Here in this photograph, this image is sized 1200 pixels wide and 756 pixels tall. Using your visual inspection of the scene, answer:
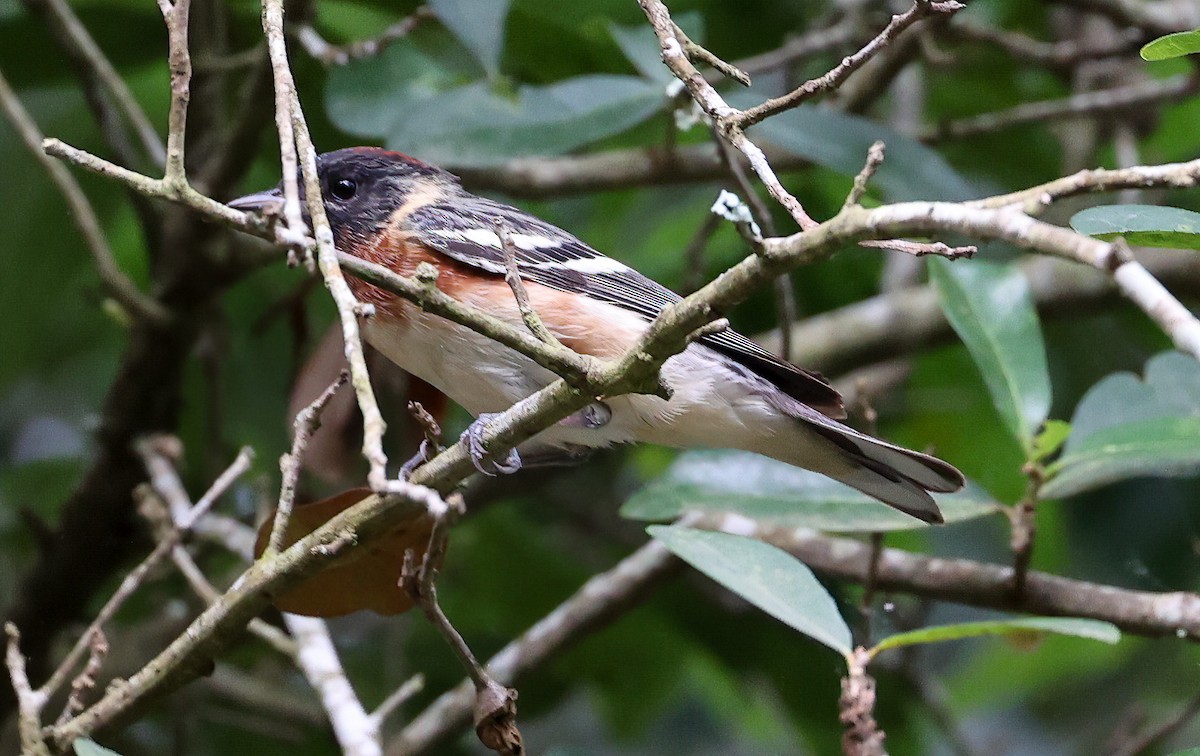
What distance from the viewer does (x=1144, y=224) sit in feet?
4.94

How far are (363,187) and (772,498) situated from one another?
1.25 m

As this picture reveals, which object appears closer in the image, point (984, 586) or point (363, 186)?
point (984, 586)

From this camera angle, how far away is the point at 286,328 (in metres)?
4.33

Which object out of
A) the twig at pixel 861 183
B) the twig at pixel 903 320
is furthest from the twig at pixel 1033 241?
the twig at pixel 903 320

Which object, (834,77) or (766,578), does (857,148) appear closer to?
(766,578)

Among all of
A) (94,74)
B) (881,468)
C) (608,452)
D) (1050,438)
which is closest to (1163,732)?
(1050,438)

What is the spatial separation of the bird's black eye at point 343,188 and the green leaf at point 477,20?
1.48 feet

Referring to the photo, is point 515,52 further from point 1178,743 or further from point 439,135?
point 1178,743

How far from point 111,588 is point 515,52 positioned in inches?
88.8

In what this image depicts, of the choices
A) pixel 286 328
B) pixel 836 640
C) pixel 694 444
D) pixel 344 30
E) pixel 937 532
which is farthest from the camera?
pixel 937 532

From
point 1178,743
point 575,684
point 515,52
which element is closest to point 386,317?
point 515,52

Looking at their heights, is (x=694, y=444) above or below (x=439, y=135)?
below

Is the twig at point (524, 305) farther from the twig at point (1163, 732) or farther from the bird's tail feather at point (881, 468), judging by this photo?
the twig at point (1163, 732)

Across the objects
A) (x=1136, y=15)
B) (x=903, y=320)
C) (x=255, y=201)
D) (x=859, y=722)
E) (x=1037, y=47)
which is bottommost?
(x=859, y=722)
